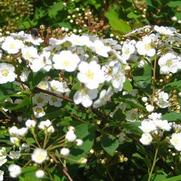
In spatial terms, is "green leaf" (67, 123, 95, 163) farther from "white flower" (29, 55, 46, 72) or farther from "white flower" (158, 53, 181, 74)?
"white flower" (158, 53, 181, 74)

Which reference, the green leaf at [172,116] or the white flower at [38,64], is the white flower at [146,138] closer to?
the green leaf at [172,116]

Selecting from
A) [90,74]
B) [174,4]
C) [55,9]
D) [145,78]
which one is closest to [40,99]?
[90,74]

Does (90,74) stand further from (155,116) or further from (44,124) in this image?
(155,116)

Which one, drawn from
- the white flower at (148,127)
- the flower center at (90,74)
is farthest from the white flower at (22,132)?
the white flower at (148,127)

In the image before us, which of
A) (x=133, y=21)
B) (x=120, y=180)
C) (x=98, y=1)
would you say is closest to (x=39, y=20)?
(x=98, y=1)

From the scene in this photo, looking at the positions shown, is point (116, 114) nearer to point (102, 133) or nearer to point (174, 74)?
point (102, 133)
